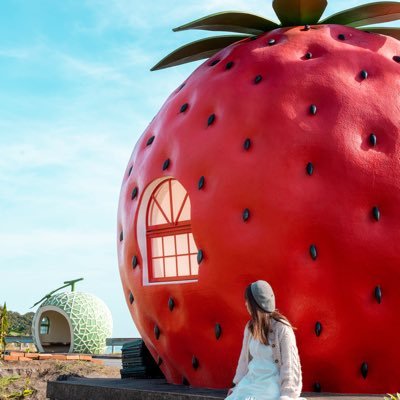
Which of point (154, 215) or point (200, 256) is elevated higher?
point (154, 215)

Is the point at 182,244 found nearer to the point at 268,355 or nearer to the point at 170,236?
the point at 170,236

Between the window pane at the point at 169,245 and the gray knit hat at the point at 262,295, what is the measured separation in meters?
3.58

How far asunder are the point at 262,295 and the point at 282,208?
2.38 m

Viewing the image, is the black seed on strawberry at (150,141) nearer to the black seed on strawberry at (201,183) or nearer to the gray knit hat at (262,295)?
the black seed on strawberry at (201,183)

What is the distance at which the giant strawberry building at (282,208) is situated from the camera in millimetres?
7043

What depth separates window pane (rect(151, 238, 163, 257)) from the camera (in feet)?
28.1

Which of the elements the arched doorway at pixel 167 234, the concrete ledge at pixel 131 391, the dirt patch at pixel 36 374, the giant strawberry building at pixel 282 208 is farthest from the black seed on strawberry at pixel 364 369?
the dirt patch at pixel 36 374

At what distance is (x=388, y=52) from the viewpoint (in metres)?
8.27

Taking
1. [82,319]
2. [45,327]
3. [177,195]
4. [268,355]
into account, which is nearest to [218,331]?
[177,195]

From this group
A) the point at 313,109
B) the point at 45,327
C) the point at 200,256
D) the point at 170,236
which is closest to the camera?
the point at 313,109

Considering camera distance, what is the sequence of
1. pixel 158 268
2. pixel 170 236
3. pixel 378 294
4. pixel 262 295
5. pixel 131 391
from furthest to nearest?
pixel 158 268
pixel 170 236
pixel 131 391
pixel 378 294
pixel 262 295

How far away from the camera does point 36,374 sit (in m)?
15.8

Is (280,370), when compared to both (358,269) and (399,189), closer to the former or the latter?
(358,269)

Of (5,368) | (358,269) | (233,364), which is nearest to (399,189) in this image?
(358,269)
